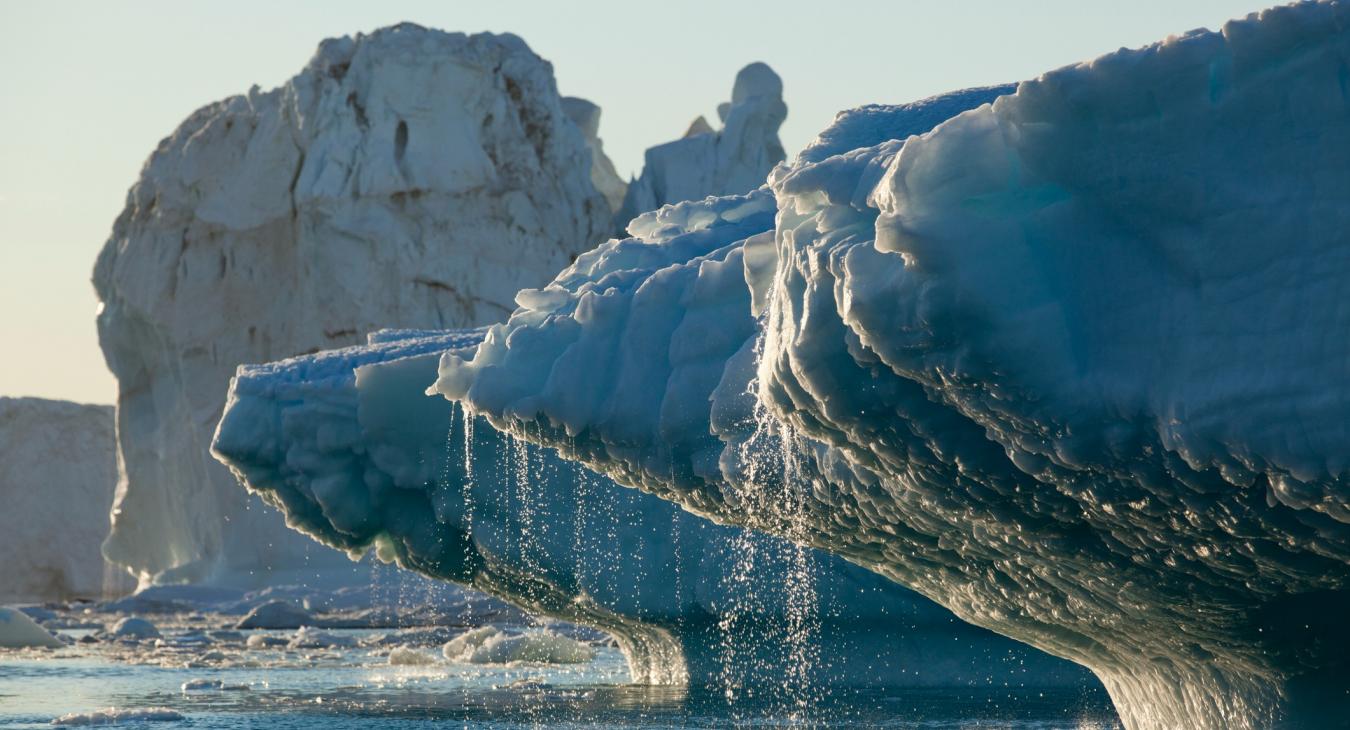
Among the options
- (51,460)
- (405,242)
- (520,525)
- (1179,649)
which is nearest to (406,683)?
(520,525)

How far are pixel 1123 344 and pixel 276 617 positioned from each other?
21.8 meters

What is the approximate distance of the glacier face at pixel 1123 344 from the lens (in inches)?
181

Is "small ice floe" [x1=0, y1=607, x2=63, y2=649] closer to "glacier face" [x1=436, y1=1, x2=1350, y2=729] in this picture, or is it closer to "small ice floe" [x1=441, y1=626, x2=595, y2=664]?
"small ice floe" [x1=441, y1=626, x2=595, y2=664]

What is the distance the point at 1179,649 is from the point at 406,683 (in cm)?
872

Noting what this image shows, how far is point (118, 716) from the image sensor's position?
11016mm

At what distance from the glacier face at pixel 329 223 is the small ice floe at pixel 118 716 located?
56.9ft

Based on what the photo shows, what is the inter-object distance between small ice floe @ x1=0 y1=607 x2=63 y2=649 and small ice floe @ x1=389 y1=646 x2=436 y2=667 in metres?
6.21

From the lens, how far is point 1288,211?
4.56 meters

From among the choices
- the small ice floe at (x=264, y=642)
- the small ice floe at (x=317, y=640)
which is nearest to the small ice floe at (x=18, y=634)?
the small ice floe at (x=264, y=642)

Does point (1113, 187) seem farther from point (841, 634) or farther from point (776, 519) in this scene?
point (841, 634)

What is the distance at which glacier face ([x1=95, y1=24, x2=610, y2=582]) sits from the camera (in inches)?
1156

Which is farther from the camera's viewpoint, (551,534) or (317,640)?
(317,640)

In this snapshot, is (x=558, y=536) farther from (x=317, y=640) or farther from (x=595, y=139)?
(x=595, y=139)

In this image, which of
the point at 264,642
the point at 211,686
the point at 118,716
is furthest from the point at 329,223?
the point at 118,716
